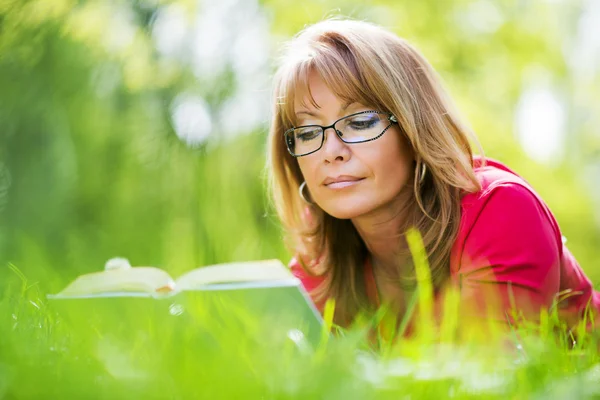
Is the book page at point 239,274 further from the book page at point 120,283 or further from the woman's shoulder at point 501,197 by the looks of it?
the woman's shoulder at point 501,197

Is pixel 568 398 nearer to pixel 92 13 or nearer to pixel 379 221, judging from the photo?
pixel 379 221

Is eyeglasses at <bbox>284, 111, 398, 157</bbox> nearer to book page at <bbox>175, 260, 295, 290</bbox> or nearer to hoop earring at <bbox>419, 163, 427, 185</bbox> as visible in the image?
hoop earring at <bbox>419, 163, 427, 185</bbox>

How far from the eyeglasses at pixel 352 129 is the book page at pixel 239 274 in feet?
2.78

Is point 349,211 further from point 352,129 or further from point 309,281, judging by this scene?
point 309,281

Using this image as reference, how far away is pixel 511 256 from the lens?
1714mm

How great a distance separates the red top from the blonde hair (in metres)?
0.07

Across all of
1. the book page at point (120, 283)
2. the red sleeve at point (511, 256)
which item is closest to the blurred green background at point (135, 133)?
the book page at point (120, 283)

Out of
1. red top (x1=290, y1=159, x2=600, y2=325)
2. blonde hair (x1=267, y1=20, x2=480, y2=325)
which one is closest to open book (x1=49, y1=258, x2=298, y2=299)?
red top (x1=290, y1=159, x2=600, y2=325)

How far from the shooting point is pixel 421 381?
0.77m

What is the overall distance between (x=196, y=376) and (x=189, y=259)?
3.38 feet

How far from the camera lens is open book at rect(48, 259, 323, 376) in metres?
0.85

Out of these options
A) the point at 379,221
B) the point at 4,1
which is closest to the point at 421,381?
the point at 379,221

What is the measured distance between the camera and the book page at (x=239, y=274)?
3.60ft

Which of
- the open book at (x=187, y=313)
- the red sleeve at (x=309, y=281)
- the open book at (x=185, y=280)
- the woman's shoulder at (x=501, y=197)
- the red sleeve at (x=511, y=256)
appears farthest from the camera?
the red sleeve at (x=309, y=281)
